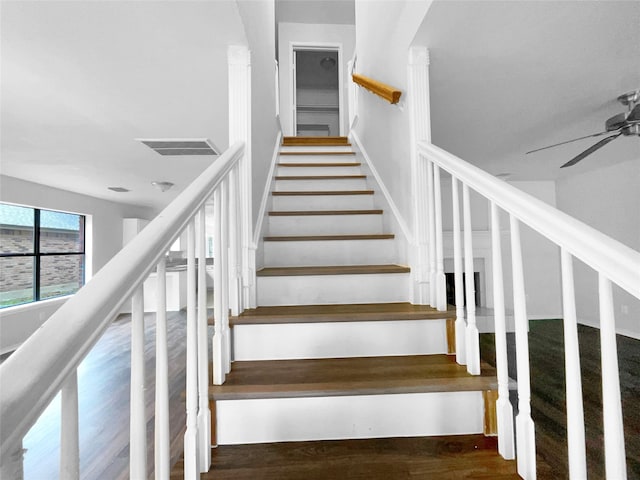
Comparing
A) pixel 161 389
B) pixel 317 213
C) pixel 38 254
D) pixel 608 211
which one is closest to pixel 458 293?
pixel 161 389

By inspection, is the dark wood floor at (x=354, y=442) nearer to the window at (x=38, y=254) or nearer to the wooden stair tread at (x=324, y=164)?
the window at (x=38, y=254)

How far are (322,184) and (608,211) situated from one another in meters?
4.38

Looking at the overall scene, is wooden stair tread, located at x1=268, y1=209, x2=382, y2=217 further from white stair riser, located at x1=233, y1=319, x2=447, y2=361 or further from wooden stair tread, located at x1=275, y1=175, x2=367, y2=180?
white stair riser, located at x1=233, y1=319, x2=447, y2=361

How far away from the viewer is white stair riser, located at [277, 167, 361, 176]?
308cm

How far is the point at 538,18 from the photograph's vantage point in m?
1.41

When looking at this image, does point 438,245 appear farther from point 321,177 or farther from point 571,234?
point 321,177

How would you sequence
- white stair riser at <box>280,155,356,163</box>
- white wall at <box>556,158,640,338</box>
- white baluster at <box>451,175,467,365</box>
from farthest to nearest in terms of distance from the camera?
white wall at <box>556,158,640,338</box> < white stair riser at <box>280,155,356,163</box> < white baluster at <box>451,175,467,365</box>

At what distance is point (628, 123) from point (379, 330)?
7.02ft

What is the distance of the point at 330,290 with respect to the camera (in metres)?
1.73

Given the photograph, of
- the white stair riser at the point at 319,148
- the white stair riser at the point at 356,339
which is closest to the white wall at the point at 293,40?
the white stair riser at the point at 319,148

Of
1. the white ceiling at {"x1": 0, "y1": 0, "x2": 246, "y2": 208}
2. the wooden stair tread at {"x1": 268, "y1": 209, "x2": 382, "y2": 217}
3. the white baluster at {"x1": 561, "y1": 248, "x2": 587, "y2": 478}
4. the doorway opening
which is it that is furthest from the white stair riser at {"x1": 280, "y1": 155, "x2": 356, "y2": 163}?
the doorway opening

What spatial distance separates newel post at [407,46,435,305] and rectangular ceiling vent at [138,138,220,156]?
2214 millimetres

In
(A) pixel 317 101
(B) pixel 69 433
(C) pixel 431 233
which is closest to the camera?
(B) pixel 69 433

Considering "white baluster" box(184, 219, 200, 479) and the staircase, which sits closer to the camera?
"white baluster" box(184, 219, 200, 479)
